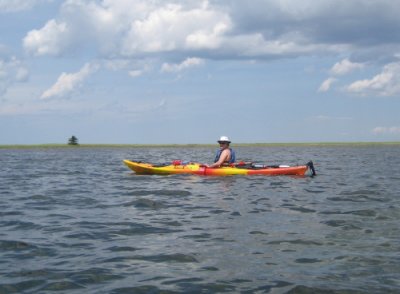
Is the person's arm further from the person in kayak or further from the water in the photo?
the water

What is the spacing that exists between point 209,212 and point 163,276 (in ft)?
18.0

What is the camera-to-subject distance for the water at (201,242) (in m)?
6.62

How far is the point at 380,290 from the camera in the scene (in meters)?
6.21

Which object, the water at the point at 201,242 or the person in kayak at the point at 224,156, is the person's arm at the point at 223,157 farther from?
the water at the point at 201,242

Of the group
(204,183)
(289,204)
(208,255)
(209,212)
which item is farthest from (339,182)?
(208,255)

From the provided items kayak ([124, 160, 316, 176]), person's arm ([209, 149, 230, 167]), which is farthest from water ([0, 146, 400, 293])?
person's arm ([209, 149, 230, 167])

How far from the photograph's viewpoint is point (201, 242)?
893 centimetres

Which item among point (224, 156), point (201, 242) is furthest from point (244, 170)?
point (201, 242)

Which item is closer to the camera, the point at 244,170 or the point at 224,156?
the point at 244,170

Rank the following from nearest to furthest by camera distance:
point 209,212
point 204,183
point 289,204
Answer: point 209,212 < point 289,204 < point 204,183

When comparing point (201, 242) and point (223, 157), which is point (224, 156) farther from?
point (201, 242)

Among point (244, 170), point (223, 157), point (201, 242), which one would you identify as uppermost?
point (223, 157)

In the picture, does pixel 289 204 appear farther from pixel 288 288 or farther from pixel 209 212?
pixel 288 288

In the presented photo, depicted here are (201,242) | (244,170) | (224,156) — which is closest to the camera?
(201,242)
